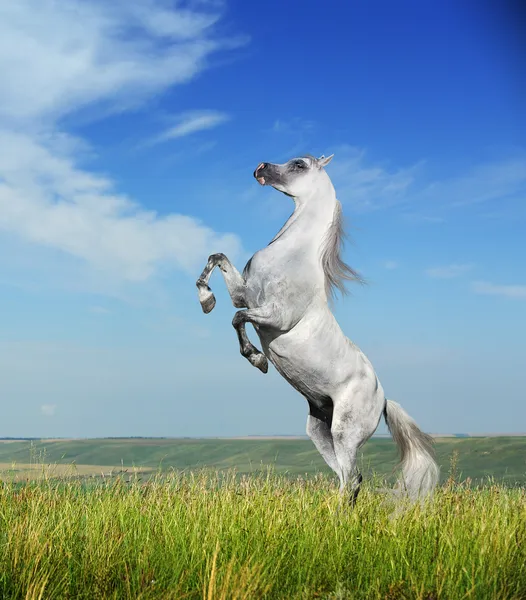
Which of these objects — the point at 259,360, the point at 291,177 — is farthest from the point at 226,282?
the point at 291,177

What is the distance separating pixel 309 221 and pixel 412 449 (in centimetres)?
268

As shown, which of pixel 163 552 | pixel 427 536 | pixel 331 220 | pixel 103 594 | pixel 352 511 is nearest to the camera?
pixel 103 594

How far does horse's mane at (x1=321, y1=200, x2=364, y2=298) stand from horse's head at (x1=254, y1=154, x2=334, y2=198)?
386mm

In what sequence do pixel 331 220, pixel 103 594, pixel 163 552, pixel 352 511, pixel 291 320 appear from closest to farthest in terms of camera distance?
1. pixel 103 594
2. pixel 163 552
3. pixel 352 511
4. pixel 291 320
5. pixel 331 220

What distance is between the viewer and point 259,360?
645cm

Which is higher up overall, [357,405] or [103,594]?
[357,405]

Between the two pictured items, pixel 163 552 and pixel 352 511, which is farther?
pixel 352 511

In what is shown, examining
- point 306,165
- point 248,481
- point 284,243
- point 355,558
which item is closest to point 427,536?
point 355,558

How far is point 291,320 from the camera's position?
646cm

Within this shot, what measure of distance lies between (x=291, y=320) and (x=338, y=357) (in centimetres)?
59

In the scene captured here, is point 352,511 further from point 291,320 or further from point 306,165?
point 306,165

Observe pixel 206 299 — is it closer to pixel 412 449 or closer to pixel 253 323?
pixel 253 323

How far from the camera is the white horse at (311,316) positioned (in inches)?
254

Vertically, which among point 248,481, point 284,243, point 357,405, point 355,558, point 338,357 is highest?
point 284,243
